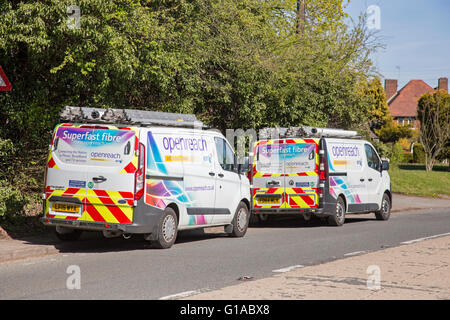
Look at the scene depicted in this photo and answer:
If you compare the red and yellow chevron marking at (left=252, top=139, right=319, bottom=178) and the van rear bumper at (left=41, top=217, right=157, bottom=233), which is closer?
the van rear bumper at (left=41, top=217, right=157, bottom=233)

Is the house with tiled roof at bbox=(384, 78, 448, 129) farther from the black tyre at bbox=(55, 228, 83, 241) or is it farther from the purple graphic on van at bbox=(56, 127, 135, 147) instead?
the purple graphic on van at bbox=(56, 127, 135, 147)

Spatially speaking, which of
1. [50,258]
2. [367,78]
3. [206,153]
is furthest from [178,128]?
[367,78]

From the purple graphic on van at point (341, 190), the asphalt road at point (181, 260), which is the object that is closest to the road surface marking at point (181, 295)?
the asphalt road at point (181, 260)

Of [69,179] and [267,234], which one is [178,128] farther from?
[267,234]

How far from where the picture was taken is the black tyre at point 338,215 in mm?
16516

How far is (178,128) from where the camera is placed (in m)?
12.1

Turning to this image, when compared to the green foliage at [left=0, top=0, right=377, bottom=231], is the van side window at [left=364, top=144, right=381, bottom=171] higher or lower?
lower

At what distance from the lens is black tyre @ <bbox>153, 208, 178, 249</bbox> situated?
11.3m

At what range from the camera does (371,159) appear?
18375 millimetres

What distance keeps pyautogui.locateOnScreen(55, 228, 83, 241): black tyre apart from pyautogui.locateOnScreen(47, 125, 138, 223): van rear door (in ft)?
2.02

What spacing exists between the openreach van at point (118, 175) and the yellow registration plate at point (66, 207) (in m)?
0.02

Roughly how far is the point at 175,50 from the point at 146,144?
205 inches

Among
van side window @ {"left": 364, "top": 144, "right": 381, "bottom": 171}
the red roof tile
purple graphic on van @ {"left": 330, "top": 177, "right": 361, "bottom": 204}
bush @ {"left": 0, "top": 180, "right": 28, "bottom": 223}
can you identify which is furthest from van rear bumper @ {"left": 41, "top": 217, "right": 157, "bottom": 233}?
the red roof tile

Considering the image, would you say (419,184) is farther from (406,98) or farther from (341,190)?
(406,98)
